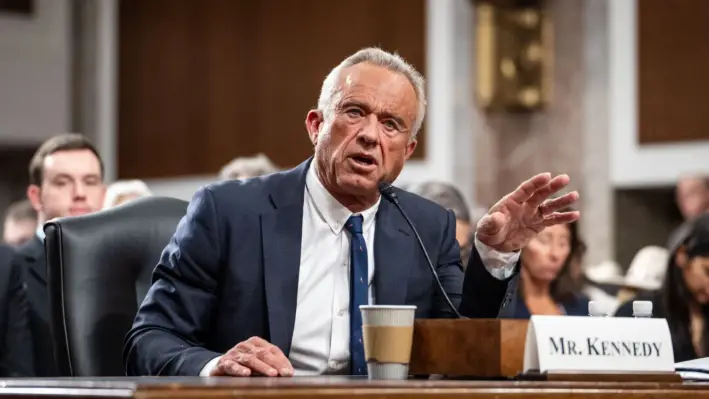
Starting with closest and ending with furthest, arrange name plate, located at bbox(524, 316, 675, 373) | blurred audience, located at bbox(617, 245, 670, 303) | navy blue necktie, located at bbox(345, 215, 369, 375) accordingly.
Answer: name plate, located at bbox(524, 316, 675, 373), navy blue necktie, located at bbox(345, 215, 369, 375), blurred audience, located at bbox(617, 245, 670, 303)

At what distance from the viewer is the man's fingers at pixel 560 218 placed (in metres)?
2.13

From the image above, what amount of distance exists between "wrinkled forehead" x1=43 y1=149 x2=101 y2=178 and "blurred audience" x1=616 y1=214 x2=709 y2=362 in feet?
6.16

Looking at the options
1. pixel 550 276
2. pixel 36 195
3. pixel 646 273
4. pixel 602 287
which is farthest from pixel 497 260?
pixel 646 273

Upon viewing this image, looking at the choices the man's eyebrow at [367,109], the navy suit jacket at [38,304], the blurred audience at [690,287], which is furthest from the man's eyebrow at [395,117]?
the blurred audience at [690,287]

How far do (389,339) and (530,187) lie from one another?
40 cm

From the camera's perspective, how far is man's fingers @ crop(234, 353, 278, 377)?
1.88 m

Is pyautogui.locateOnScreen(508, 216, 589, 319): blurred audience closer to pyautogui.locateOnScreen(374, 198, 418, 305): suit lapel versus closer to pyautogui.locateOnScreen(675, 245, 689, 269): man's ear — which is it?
pyautogui.locateOnScreen(675, 245, 689, 269): man's ear

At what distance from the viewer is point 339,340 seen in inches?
91.8

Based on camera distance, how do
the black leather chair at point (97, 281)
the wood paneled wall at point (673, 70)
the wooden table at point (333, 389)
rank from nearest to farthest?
the wooden table at point (333, 389) < the black leather chair at point (97, 281) < the wood paneled wall at point (673, 70)

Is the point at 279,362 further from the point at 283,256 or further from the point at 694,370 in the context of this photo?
the point at 694,370

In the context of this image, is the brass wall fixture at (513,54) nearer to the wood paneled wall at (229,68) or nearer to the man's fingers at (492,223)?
the wood paneled wall at (229,68)

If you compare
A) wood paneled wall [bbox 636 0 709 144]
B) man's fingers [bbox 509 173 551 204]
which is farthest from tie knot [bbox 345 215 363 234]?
wood paneled wall [bbox 636 0 709 144]

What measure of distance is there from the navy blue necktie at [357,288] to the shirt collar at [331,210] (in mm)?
22

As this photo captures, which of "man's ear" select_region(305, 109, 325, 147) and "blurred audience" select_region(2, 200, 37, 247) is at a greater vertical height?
"man's ear" select_region(305, 109, 325, 147)
